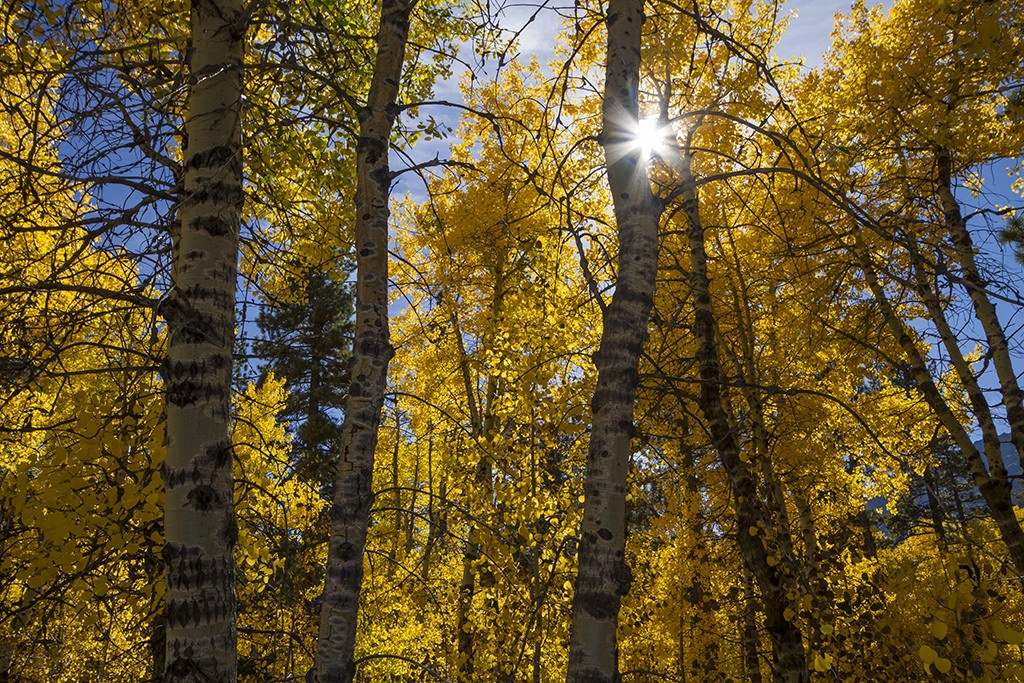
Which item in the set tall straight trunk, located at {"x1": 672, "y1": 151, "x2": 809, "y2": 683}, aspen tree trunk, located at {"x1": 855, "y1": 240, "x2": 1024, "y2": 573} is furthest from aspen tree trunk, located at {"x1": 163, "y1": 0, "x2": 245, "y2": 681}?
aspen tree trunk, located at {"x1": 855, "y1": 240, "x2": 1024, "y2": 573}

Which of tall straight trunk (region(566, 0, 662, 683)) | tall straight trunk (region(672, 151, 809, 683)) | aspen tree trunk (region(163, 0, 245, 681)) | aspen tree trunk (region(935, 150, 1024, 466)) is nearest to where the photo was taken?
tall straight trunk (region(566, 0, 662, 683))

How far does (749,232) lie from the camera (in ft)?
29.5

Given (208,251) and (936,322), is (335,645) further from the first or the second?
(936,322)

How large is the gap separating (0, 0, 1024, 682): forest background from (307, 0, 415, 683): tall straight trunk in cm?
1

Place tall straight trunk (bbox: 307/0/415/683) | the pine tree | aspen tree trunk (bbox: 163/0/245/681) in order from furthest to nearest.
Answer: the pine tree
tall straight trunk (bbox: 307/0/415/683)
aspen tree trunk (bbox: 163/0/245/681)

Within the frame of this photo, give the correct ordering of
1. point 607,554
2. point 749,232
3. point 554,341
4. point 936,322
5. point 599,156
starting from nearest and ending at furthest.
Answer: point 607,554, point 554,341, point 936,322, point 599,156, point 749,232

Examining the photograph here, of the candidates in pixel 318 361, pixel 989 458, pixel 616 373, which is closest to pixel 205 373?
pixel 616 373

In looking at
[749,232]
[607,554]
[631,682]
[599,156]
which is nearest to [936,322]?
[749,232]

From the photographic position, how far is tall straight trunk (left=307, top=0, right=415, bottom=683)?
2545mm

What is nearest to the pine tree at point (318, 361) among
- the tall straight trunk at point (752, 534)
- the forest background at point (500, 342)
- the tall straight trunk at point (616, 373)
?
the forest background at point (500, 342)

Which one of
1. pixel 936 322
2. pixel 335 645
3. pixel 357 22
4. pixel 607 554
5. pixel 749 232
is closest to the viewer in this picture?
pixel 607 554

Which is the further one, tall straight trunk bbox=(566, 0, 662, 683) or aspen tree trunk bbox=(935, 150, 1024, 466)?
aspen tree trunk bbox=(935, 150, 1024, 466)

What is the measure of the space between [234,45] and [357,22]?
2.06 m

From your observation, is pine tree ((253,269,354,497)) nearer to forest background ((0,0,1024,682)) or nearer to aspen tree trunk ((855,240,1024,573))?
forest background ((0,0,1024,682))
